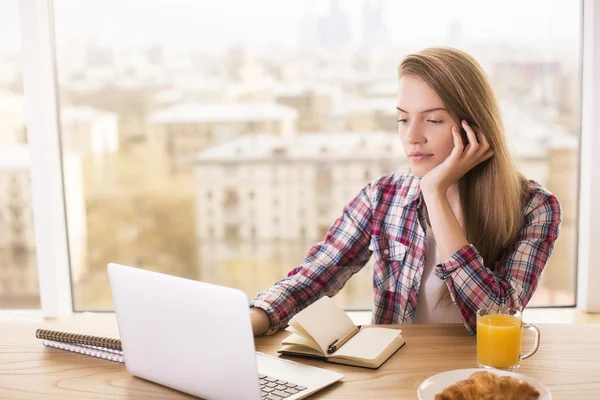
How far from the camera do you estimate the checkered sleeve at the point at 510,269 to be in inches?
61.7

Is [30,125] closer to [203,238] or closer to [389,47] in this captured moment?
[203,238]

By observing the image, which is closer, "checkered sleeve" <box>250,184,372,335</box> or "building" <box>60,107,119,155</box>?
"checkered sleeve" <box>250,184,372,335</box>

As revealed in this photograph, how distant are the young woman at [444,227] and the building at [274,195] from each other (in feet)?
Answer: 3.75

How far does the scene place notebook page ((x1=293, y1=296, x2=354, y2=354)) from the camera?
140 centimetres

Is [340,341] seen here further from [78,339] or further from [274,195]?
[274,195]

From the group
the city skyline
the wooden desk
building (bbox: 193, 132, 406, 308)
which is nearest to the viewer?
the wooden desk

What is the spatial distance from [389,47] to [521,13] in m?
0.53

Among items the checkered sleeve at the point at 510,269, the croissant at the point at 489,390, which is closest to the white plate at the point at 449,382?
the croissant at the point at 489,390

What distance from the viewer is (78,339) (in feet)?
4.82

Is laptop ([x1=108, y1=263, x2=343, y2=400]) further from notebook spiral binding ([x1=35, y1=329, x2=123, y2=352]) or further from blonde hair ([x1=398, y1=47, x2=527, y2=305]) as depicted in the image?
blonde hair ([x1=398, y1=47, x2=527, y2=305])

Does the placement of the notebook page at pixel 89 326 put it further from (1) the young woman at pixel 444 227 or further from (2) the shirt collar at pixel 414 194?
(2) the shirt collar at pixel 414 194

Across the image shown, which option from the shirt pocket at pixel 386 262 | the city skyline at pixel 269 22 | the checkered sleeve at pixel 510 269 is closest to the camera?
the checkered sleeve at pixel 510 269

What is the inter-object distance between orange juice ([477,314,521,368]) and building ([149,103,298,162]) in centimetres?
183

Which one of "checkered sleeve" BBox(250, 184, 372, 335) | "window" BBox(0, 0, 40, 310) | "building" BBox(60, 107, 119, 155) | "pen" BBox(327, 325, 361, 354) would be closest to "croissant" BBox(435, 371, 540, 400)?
"pen" BBox(327, 325, 361, 354)
